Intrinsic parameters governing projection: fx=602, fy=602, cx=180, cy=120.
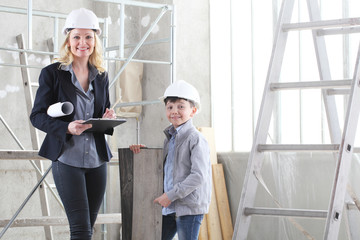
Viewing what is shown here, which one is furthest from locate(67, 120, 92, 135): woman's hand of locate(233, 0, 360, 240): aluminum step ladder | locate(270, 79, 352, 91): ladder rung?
locate(270, 79, 352, 91): ladder rung

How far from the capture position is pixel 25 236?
6191 mm

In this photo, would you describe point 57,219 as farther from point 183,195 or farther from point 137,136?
point 137,136

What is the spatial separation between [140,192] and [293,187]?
2929 millimetres

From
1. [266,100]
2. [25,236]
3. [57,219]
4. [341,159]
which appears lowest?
[25,236]

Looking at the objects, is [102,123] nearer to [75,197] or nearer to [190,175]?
[75,197]

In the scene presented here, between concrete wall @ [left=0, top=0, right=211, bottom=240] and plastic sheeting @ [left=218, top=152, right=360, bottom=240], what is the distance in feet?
3.28

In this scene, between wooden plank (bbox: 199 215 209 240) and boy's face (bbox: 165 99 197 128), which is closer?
boy's face (bbox: 165 99 197 128)

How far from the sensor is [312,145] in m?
3.08

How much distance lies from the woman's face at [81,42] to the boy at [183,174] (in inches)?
23.7

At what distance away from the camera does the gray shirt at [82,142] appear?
8.92 feet

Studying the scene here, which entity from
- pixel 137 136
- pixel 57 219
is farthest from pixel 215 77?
pixel 57 219

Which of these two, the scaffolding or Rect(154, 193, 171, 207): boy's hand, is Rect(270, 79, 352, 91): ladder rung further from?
the scaffolding

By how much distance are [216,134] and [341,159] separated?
12.0 feet

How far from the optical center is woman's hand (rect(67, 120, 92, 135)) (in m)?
2.64
